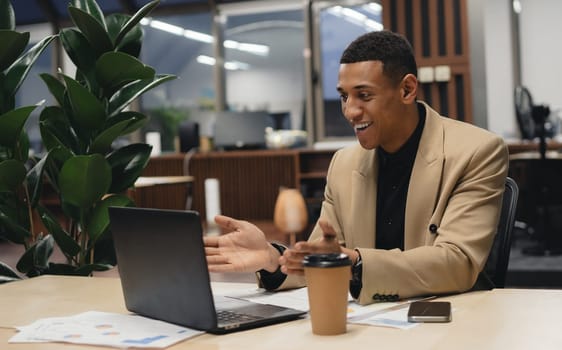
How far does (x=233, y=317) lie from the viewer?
1344 millimetres

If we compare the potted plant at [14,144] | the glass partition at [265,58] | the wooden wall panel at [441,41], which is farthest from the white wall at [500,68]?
the potted plant at [14,144]

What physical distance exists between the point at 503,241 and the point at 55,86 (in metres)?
1.49

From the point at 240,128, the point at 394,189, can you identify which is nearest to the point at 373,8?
the point at 240,128

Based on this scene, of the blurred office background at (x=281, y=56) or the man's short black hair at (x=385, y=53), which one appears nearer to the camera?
the man's short black hair at (x=385, y=53)

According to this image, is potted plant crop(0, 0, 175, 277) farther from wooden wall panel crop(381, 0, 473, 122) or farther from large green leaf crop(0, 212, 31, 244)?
wooden wall panel crop(381, 0, 473, 122)

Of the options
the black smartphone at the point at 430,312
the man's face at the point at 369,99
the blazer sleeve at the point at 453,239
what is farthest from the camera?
the man's face at the point at 369,99

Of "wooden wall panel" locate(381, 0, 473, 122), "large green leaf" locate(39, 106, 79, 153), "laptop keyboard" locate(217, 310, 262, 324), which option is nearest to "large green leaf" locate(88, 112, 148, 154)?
"large green leaf" locate(39, 106, 79, 153)

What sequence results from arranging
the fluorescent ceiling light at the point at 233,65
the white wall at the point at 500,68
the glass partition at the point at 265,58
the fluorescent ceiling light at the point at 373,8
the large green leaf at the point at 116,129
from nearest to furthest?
1. the large green leaf at the point at 116,129
2. the fluorescent ceiling light at the point at 373,8
3. the white wall at the point at 500,68
4. the glass partition at the point at 265,58
5. the fluorescent ceiling light at the point at 233,65

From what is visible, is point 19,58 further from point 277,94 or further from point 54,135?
point 277,94

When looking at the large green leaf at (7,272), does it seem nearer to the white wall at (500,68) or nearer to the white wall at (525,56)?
the white wall at (525,56)

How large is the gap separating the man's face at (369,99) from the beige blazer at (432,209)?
0.11m

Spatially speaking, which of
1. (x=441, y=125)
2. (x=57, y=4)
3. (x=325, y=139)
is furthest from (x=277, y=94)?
(x=441, y=125)

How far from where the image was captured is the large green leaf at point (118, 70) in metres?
2.29

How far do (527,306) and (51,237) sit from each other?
1.64m
